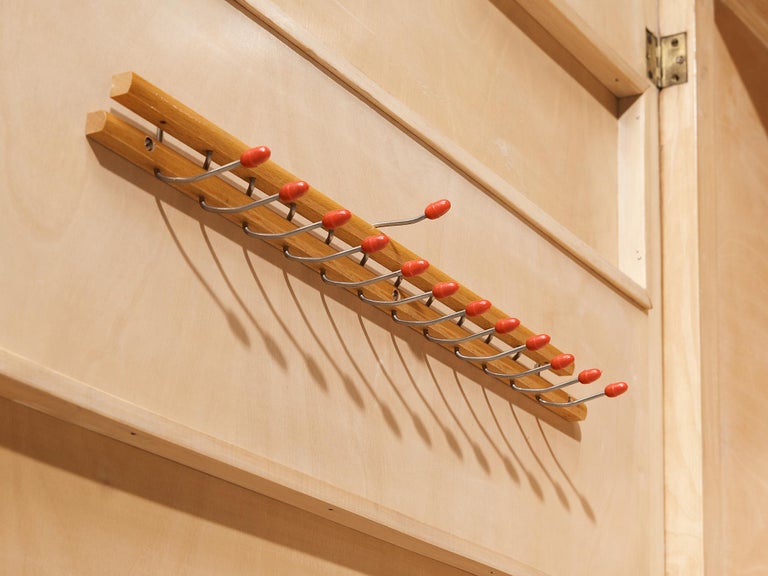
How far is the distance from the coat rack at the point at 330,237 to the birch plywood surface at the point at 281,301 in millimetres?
17

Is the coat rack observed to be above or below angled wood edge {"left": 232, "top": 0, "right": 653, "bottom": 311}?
below

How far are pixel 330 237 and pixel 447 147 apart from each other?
0.99ft

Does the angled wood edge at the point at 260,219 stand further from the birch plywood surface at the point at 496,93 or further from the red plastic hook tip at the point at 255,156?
the birch plywood surface at the point at 496,93

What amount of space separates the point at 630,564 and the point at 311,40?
0.83 meters

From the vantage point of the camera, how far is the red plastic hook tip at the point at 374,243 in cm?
110

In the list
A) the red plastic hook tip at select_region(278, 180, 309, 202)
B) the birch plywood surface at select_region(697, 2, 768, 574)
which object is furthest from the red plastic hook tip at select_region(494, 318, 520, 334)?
the birch plywood surface at select_region(697, 2, 768, 574)

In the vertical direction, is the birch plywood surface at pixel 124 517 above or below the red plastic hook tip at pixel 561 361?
below

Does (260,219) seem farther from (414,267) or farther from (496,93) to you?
(496,93)

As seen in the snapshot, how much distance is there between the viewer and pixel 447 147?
1.38m

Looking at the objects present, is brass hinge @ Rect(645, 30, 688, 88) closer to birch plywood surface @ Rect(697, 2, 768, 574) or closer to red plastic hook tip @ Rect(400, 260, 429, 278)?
birch plywood surface @ Rect(697, 2, 768, 574)

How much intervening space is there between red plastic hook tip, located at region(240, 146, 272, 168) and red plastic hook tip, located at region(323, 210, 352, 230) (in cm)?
10

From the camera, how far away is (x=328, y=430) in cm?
111

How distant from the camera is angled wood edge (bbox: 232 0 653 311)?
1163 mm

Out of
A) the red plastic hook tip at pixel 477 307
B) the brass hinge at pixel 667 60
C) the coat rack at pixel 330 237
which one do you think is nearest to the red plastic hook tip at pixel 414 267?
the coat rack at pixel 330 237
